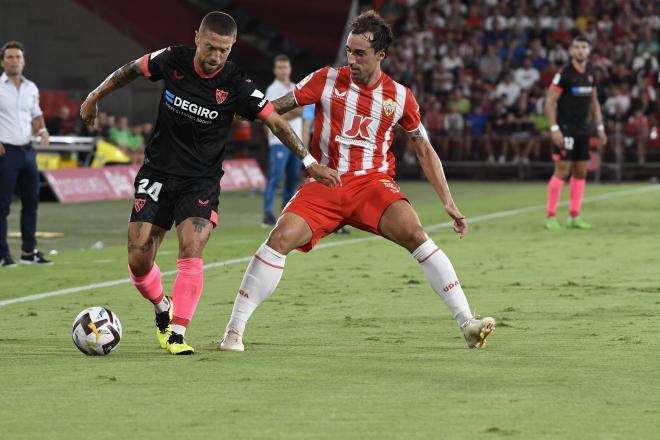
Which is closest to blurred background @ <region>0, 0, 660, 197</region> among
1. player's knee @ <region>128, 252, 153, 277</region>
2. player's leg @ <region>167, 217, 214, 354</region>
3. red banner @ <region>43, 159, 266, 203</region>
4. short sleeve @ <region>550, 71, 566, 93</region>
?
red banner @ <region>43, 159, 266, 203</region>

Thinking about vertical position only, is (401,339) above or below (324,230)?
below

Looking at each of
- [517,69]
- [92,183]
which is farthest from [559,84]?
[517,69]

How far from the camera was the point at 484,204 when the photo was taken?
24828mm

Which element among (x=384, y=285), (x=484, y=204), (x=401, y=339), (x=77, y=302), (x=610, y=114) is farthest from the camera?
(x=610, y=114)

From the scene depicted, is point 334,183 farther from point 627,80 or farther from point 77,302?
point 627,80

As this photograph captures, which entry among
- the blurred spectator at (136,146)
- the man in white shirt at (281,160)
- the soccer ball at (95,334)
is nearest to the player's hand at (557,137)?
the man in white shirt at (281,160)

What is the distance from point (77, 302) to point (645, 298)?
15.2 ft

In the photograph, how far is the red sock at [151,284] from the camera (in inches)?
339

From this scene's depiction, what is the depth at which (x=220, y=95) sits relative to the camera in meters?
8.38

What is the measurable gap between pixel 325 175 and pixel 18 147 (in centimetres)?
655

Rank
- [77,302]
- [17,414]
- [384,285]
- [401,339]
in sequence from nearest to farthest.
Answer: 1. [17,414]
2. [401,339]
3. [77,302]
4. [384,285]

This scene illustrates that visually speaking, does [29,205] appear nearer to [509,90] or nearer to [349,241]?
[349,241]

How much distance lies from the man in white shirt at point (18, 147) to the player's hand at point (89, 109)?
5275 mm

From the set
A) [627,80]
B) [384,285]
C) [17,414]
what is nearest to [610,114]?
[627,80]
